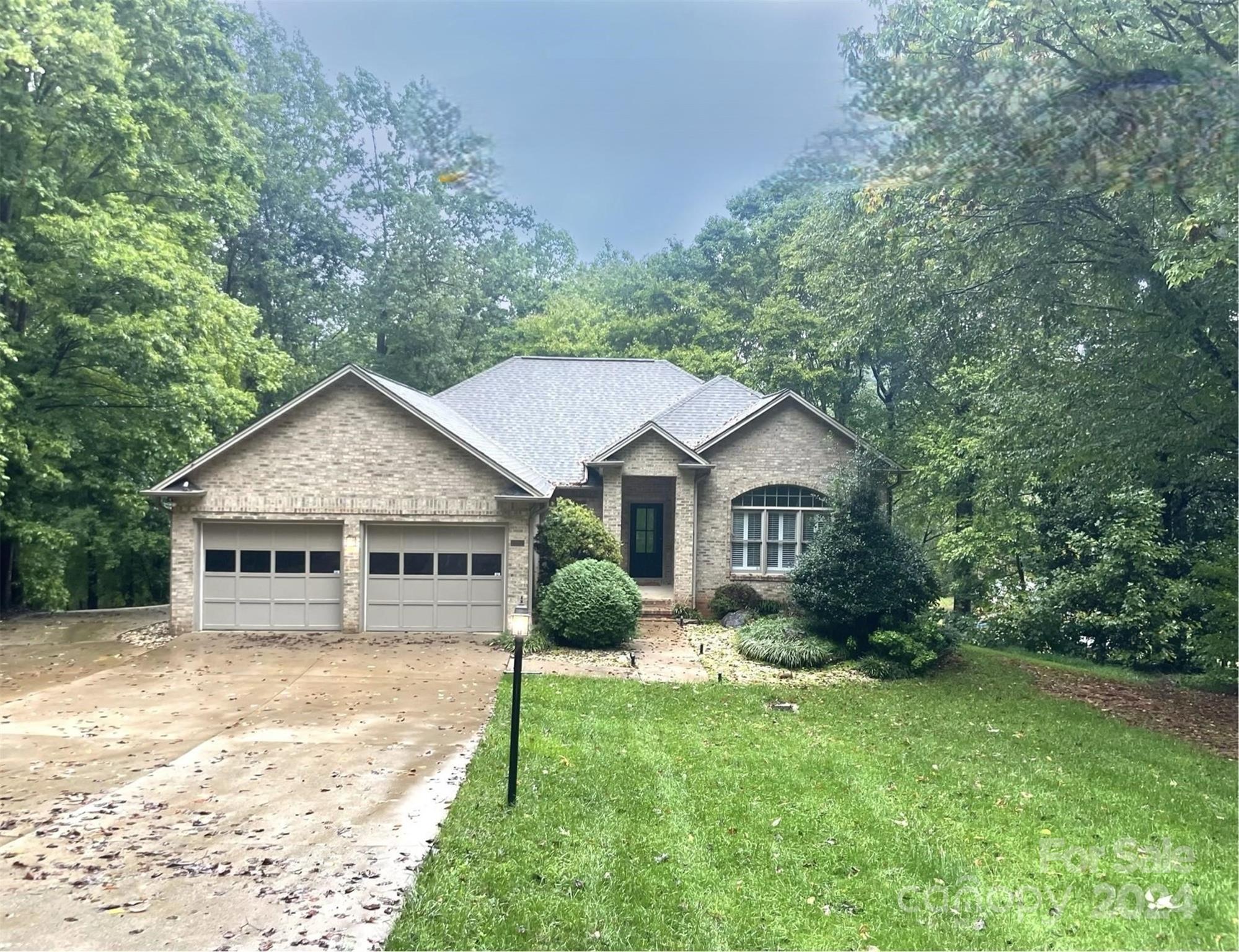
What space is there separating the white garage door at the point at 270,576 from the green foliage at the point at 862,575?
9.35 metres

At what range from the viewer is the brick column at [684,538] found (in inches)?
677

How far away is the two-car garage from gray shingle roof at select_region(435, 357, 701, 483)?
413cm

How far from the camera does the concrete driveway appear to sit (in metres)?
4.47

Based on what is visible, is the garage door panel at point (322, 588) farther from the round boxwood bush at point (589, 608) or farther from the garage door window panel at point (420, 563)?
the round boxwood bush at point (589, 608)

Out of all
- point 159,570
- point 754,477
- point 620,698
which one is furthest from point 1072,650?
point 159,570

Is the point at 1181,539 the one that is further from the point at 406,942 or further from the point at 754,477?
the point at 406,942

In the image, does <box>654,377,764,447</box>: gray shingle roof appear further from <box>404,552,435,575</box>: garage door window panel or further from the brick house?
<box>404,552,435,575</box>: garage door window panel

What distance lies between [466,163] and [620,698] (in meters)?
7.47

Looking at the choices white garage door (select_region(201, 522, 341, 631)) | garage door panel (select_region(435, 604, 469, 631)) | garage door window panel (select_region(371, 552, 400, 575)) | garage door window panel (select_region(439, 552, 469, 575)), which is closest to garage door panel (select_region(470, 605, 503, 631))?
garage door panel (select_region(435, 604, 469, 631))

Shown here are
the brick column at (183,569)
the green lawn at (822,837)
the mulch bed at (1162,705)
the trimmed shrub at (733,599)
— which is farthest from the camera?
the trimmed shrub at (733,599)

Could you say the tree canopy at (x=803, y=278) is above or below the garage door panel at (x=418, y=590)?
above

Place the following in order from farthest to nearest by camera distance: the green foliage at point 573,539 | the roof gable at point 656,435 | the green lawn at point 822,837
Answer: the roof gable at point 656,435 → the green foliage at point 573,539 → the green lawn at point 822,837

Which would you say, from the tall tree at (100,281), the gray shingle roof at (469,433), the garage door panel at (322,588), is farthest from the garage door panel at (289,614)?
the tall tree at (100,281)

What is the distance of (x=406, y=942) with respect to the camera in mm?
4184
